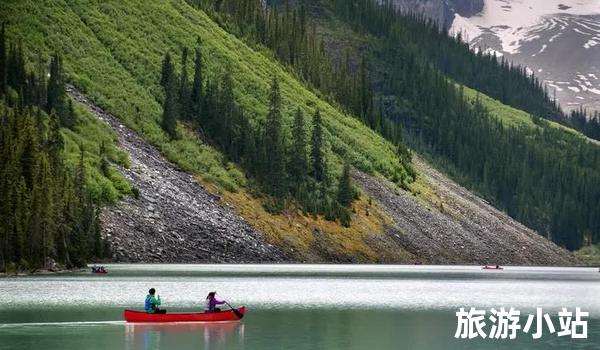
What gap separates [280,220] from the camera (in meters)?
184

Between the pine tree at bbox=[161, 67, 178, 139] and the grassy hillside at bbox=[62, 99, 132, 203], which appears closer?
the grassy hillside at bbox=[62, 99, 132, 203]

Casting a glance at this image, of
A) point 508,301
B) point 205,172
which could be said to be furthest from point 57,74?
point 508,301

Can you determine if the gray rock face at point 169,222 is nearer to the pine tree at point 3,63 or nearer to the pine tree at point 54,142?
the pine tree at point 54,142

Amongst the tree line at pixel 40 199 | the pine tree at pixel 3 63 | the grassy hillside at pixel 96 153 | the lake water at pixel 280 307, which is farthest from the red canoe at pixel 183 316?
the pine tree at pixel 3 63

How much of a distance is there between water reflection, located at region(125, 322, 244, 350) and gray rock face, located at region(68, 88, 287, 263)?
78629 mm

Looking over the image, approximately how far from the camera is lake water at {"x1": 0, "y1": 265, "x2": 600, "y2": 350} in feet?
209

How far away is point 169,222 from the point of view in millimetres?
158250

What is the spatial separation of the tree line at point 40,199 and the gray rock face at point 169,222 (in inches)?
212

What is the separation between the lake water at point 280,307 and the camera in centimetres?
6362

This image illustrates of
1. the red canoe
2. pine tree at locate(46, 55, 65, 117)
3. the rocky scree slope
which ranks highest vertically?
pine tree at locate(46, 55, 65, 117)

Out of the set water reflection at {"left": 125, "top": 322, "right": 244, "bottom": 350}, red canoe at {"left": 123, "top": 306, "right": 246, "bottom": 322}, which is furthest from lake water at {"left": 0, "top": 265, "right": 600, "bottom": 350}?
red canoe at {"left": 123, "top": 306, "right": 246, "bottom": 322}

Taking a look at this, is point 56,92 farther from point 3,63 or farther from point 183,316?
point 183,316

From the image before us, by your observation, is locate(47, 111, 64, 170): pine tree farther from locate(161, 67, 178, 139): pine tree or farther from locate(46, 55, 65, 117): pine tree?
locate(161, 67, 178, 139): pine tree

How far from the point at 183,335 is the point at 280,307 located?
19131 mm
